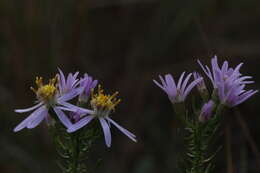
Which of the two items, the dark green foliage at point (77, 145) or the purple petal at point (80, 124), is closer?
the purple petal at point (80, 124)

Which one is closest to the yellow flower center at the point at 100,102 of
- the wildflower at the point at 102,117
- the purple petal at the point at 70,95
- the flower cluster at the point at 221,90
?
the wildflower at the point at 102,117

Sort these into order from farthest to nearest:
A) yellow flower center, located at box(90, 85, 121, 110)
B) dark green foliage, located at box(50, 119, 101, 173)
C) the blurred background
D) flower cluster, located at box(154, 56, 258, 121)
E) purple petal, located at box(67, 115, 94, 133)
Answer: the blurred background, yellow flower center, located at box(90, 85, 121, 110), flower cluster, located at box(154, 56, 258, 121), dark green foliage, located at box(50, 119, 101, 173), purple petal, located at box(67, 115, 94, 133)

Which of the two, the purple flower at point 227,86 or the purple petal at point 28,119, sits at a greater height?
the purple flower at point 227,86

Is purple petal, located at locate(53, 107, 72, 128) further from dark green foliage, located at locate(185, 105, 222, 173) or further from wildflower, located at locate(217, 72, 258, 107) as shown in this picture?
wildflower, located at locate(217, 72, 258, 107)

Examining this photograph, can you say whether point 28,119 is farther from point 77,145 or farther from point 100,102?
point 100,102

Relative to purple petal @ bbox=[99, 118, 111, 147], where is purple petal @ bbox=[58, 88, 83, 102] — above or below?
above

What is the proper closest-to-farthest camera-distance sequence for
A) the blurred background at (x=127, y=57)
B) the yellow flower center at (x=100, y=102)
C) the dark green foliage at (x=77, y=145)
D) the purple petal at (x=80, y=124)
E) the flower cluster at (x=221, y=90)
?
the purple petal at (x=80, y=124)
the dark green foliage at (x=77, y=145)
the flower cluster at (x=221, y=90)
the yellow flower center at (x=100, y=102)
the blurred background at (x=127, y=57)

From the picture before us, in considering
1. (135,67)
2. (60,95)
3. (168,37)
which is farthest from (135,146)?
(60,95)

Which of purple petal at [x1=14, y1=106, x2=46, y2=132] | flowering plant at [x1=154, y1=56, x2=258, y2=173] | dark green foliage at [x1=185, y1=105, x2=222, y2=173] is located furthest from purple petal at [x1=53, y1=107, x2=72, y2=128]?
dark green foliage at [x1=185, y1=105, x2=222, y2=173]

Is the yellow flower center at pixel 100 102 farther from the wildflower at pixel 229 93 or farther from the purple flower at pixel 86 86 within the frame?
the wildflower at pixel 229 93
